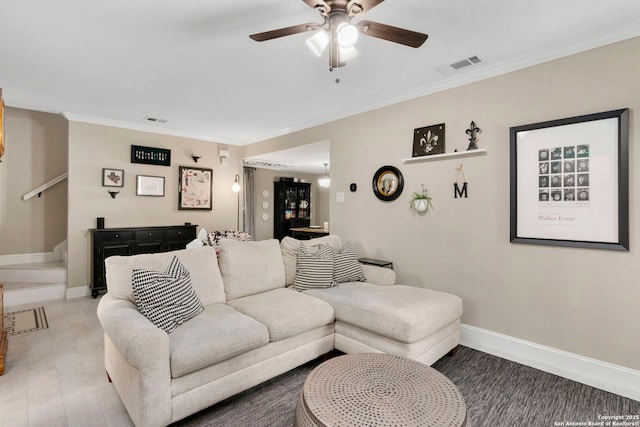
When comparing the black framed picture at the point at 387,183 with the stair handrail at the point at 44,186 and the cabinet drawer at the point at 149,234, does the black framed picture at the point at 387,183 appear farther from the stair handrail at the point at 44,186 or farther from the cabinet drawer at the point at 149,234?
the stair handrail at the point at 44,186

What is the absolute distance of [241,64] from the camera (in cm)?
283

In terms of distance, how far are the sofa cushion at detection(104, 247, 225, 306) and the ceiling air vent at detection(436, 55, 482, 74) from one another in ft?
8.79

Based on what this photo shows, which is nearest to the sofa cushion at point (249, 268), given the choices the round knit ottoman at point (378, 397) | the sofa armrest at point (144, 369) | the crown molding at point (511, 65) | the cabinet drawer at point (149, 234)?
the sofa armrest at point (144, 369)

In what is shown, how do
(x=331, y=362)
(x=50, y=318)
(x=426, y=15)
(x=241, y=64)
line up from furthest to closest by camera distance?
(x=50, y=318)
(x=241, y=64)
(x=426, y=15)
(x=331, y=362)

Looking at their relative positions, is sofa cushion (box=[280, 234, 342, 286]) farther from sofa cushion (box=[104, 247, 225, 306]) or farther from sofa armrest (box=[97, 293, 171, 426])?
sofa armrest (box=[97, 293, 171, 426])

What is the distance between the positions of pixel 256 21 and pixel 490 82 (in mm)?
2130

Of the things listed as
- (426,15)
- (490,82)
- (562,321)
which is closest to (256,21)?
(426,15)

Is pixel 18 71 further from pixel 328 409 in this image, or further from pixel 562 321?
pixel 562 321

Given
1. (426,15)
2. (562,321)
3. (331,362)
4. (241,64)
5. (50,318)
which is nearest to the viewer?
(331,362)

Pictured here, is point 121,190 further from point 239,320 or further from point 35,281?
point 239,320

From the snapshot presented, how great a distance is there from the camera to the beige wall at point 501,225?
2.29 m

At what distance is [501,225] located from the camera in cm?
282

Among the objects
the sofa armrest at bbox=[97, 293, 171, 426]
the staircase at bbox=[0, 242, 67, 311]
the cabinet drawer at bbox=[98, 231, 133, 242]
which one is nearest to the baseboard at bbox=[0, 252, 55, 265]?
the staircase at bbox=[0, 242, 67, 311]

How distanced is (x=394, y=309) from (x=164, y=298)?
160cm
